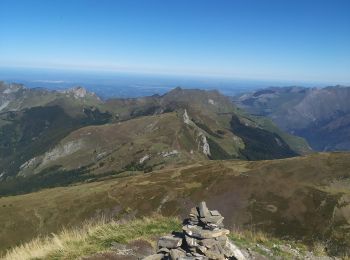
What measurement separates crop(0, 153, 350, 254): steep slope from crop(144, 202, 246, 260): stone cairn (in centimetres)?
5831

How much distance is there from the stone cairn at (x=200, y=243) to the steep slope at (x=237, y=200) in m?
58.3

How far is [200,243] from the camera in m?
18.1

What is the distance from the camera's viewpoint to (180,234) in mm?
19875

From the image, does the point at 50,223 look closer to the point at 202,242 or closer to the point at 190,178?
the point at 190,178

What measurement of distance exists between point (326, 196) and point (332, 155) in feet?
111

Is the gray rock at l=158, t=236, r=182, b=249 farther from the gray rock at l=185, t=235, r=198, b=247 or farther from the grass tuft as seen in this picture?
the grass tuft

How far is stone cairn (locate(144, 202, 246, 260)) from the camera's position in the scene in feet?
57.8

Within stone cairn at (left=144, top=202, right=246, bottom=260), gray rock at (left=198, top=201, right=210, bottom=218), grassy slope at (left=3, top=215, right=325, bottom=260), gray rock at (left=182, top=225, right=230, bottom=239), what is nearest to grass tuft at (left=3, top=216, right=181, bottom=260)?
grassy slope at (left=3, top=215, right=325, bottom=260)

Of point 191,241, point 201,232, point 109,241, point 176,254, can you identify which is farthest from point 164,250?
point 109,241

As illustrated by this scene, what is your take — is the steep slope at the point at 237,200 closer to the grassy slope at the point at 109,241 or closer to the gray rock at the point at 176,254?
the grassy slope at the point at 109,241

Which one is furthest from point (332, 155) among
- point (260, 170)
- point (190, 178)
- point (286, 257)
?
point (286, 257)

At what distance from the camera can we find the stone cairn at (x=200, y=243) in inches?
694

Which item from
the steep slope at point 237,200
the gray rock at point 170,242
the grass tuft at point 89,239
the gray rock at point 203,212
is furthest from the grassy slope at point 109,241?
the steep slope at point 237,200

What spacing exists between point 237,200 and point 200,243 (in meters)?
86.6
